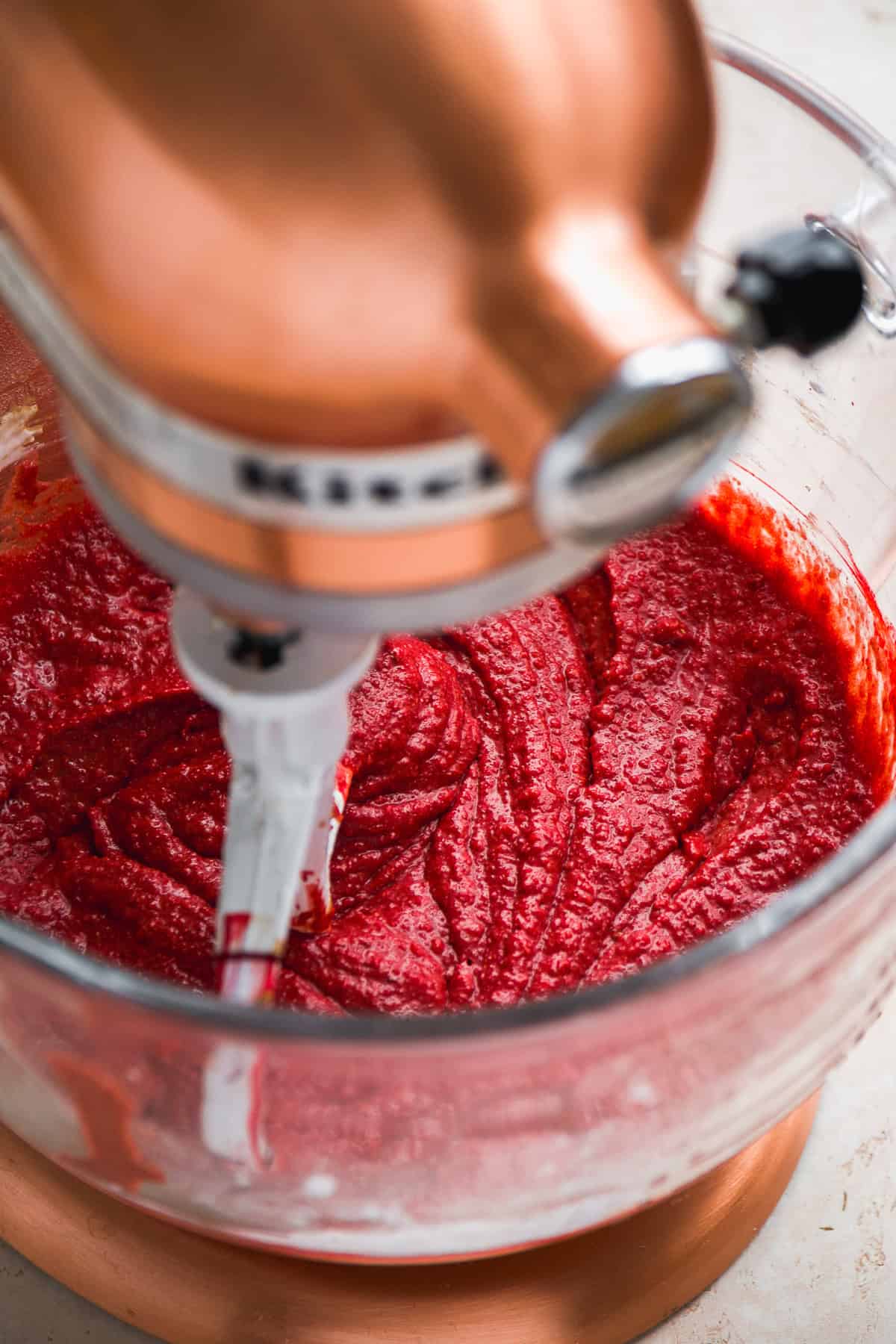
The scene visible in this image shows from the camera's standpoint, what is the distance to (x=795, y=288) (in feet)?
1.77

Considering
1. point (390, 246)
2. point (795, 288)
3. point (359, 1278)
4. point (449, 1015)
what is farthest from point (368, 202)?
point (359, 1278)

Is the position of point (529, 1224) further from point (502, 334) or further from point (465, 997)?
point (502, 334)

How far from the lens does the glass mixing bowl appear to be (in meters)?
0.67

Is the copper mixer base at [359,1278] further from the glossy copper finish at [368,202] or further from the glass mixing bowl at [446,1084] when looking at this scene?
the glossy copper finish at [368,202]

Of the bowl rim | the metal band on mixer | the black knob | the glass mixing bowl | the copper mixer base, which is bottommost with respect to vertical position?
the copper mixer base

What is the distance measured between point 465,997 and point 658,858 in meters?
0.17

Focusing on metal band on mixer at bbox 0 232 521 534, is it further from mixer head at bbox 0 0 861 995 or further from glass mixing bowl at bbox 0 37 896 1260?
glass mixing bowl at bbox 0 37 896 1260

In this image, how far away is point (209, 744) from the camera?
1.13 m

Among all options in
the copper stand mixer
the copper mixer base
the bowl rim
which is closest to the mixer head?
the copper stand mixer

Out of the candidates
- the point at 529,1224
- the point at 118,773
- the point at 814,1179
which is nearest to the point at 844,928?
the point at 529,1224

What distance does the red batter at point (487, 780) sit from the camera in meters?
1.04

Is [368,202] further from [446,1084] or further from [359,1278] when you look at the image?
[359,1278]

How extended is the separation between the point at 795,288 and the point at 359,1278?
0.63 m

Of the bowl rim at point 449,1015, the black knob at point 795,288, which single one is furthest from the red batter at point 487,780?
the black knob at point 795,288
